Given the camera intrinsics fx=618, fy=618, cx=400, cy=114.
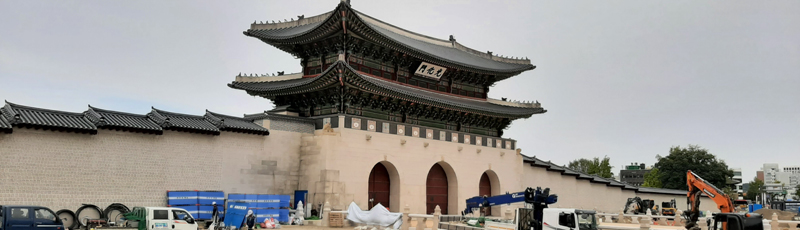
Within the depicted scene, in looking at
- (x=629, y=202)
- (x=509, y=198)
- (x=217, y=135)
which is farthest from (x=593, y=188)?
(x=217, y=135)

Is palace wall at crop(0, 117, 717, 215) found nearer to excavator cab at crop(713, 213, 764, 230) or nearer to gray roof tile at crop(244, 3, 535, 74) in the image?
gray roof tile at crop(244, 3, 535, 74)

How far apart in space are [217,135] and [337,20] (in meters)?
8.19

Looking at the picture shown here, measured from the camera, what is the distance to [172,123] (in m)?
26.2

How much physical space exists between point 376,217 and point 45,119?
13.6 meters

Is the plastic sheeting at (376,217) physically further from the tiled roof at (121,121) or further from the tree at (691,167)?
the tree at (691,167)

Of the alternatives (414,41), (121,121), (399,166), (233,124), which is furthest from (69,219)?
(414,41)

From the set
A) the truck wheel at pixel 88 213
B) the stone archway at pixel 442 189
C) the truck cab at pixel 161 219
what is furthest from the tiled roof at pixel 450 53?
the truck wheel at pixel 88 213

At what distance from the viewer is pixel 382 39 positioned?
33469 millimetres

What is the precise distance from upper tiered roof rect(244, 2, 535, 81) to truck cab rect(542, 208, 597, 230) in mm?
16230

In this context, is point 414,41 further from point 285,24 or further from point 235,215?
point 235,215

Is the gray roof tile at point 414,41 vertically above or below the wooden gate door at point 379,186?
above

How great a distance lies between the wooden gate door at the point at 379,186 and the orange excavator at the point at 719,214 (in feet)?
55.7

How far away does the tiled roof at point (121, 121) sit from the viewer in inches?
963

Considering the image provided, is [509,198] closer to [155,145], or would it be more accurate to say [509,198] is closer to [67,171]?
[155,145]
